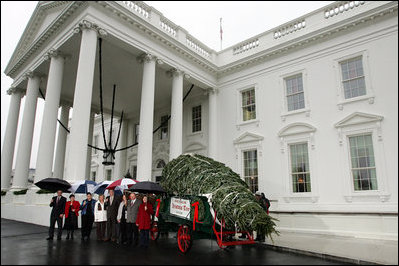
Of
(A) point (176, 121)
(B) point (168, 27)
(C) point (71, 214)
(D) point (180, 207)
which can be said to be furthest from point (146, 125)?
(D) point (180, 207)

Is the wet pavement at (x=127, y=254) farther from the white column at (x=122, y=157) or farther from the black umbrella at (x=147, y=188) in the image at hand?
the white column at (x=122, y=157)

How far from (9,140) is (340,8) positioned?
68.8 ft

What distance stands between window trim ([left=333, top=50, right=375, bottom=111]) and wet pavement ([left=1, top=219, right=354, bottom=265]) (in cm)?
820

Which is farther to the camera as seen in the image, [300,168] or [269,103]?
[269,103]

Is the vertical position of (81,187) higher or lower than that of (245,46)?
lower

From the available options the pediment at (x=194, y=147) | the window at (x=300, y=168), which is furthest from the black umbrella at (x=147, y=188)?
the pediment at (x=194, y=147)

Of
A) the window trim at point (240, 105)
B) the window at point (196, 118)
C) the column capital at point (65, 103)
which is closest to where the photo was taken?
the window trim at point (240, 105)

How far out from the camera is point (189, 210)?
7836mm

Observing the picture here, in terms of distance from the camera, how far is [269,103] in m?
16.3

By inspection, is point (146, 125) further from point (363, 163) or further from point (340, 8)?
point (340, 8)

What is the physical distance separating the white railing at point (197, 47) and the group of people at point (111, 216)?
35.6 feet

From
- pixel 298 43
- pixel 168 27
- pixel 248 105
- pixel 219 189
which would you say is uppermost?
pixel 168 27

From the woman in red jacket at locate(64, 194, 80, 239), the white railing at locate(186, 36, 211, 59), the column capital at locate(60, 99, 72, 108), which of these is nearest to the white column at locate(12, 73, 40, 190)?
the column capital at locate(60, 99, 72, 108)

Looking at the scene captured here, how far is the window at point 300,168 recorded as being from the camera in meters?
14.2
